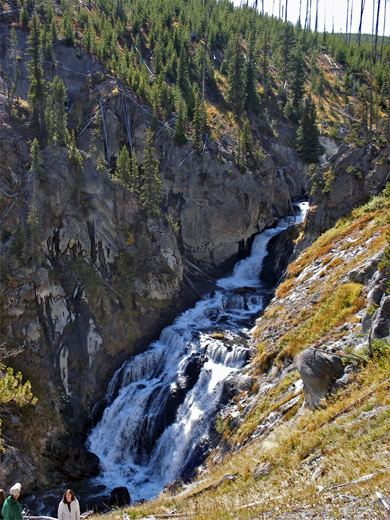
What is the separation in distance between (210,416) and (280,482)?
54.8 feet

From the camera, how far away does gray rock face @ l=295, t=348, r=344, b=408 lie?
45.9 feet

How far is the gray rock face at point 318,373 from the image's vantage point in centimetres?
1399

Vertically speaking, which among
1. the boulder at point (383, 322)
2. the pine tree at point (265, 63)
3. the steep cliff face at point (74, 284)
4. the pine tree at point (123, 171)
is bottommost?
the steep cliff face at point (74, 284)

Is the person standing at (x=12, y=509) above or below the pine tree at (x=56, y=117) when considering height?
below

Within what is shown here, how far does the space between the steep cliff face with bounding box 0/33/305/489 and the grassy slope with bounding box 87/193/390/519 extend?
47.2 ft

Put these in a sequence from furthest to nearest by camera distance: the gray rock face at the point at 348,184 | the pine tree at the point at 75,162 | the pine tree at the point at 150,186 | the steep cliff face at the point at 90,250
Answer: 1. the pine tree at the point at 150,186
2. the pine tree at the point at 75,162
3. the gray rock face at the point at 348,184
4. the steep cliff face at the point at 90,250

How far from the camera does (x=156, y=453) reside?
1068 inches

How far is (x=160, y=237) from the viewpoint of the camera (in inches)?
1623

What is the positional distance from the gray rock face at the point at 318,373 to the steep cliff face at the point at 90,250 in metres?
20.4

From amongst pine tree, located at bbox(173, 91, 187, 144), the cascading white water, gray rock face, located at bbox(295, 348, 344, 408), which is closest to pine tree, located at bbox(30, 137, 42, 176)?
pine tree, located at bbox(173, 91, 187, 144)

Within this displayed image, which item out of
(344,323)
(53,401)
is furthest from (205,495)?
(53,401)

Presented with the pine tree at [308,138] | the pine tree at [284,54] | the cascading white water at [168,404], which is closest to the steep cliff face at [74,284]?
the cascading white water at [168,404]

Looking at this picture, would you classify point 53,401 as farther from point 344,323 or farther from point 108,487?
point 344,323

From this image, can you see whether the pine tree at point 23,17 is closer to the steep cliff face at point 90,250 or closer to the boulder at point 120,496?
the steep cliff face at point 90,250
